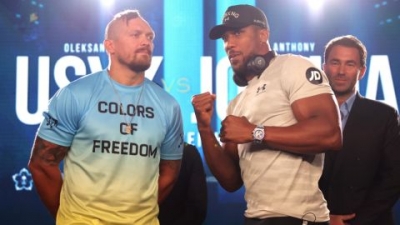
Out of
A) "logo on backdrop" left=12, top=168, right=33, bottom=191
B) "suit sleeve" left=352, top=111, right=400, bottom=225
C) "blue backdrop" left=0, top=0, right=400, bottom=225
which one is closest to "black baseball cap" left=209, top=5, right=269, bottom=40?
"suit sleeve" left=352, top=111, right=400, bottom=225

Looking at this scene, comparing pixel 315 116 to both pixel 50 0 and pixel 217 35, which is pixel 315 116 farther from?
pixel 50 0

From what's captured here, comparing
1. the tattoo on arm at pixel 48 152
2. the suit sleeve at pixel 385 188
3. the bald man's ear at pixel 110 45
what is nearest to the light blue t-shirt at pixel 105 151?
the tattoo on arm at pixel 48 152

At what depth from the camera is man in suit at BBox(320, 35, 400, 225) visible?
252 cm

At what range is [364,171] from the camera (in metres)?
2.53

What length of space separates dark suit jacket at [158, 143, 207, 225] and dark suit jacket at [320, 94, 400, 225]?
57cm

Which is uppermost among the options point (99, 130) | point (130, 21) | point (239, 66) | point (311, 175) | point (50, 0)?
point (50, 0)

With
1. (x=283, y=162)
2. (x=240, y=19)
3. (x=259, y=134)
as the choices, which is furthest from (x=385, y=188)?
(x=240, y=19)

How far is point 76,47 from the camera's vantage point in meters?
3.68

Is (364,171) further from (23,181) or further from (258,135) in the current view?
(23,181)

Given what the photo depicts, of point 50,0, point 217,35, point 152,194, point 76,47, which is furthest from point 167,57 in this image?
point 152,194

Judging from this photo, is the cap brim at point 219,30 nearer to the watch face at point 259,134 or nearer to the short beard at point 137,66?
the short beard at point 137,66

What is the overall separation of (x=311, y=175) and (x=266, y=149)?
0.56 ft

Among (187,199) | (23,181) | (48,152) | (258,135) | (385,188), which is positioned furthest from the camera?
(23,181)

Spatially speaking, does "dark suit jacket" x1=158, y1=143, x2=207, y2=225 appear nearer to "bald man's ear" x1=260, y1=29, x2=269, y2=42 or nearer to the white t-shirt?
the white t-shirt
